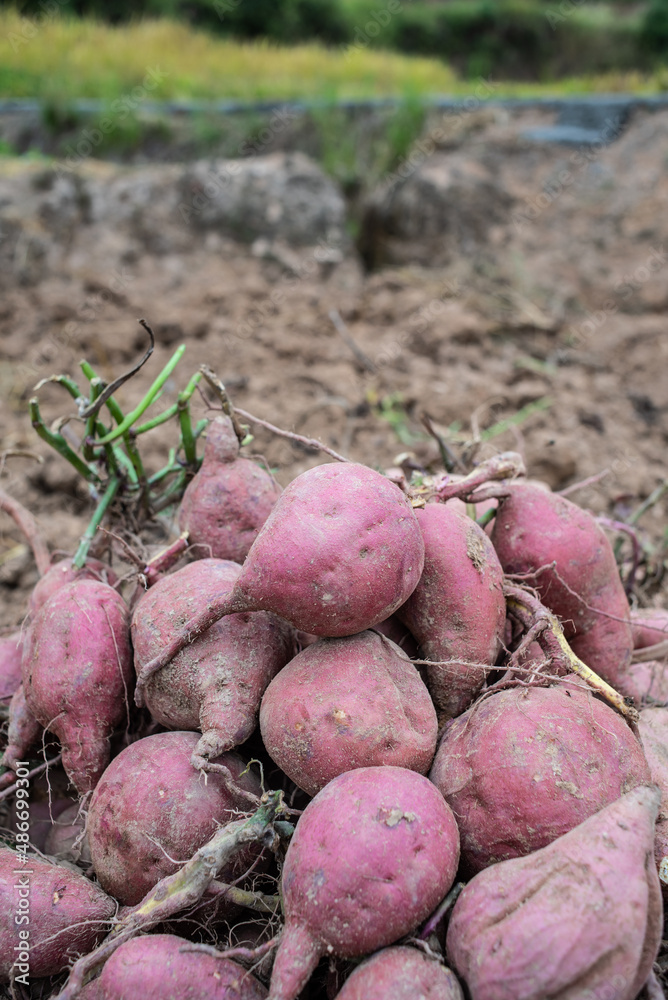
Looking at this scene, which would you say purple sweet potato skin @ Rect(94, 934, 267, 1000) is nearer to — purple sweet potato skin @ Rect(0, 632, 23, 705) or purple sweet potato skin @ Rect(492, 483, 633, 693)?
purple sweet potato skin @ Rect(0, 632, 23, 705)

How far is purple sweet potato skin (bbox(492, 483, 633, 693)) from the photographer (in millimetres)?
1607

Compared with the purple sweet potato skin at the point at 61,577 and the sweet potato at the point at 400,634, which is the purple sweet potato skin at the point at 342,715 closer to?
the sweet potato at the point at 400,634

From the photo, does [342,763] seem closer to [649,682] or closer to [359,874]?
[359,874]

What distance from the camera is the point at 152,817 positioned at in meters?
1.31

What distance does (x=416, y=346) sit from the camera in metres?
4.88

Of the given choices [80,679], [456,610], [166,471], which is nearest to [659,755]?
[456,610]

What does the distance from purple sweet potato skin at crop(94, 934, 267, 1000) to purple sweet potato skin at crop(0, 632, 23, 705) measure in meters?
0.82

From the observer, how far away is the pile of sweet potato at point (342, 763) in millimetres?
1099

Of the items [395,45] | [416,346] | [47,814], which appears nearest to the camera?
[47,814]

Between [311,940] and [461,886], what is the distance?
283 mm

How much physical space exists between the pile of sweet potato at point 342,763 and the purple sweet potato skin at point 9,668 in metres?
0.01

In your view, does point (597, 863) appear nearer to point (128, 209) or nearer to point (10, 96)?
point (128, 209)

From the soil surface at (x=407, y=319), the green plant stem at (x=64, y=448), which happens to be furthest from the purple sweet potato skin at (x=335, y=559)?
the soil surface at (x=407, y=319)

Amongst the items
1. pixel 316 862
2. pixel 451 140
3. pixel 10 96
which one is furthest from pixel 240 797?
pixel 10 96
